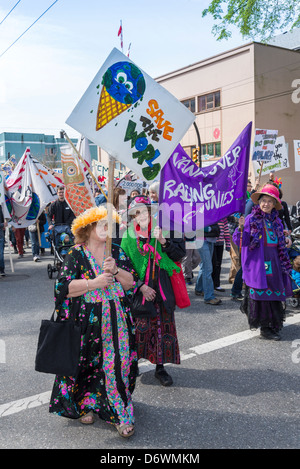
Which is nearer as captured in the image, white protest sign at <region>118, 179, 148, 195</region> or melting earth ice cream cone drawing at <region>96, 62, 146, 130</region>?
melting earth ice cream cone drawing at <region>96, 62, 146, 130</region>

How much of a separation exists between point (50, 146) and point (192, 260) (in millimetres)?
63994

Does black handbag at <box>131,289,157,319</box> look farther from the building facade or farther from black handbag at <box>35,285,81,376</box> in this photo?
the building facade

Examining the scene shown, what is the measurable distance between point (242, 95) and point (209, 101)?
2626 mm

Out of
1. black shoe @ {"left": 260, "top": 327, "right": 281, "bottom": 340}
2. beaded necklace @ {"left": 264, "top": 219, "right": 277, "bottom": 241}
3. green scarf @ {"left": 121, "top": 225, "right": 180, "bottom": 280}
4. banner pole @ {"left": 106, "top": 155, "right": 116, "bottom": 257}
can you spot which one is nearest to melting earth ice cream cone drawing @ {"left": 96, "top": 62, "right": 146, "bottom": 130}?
banner pole @ {"left": 106, "top": 155, "right": 116, "bottom": 257}

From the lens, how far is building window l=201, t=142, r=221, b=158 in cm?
2797

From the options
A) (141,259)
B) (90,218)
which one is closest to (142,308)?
(141,259)

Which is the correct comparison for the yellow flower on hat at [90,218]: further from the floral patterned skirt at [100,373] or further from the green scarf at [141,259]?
the green scarf at [141,259]

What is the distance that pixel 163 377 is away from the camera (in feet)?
13.4

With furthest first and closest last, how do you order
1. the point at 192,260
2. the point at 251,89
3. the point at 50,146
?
the point at 50,146
the point at 251,89
the point at 192,260

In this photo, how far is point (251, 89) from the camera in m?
25.7

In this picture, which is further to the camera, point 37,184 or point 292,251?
point 37,184
